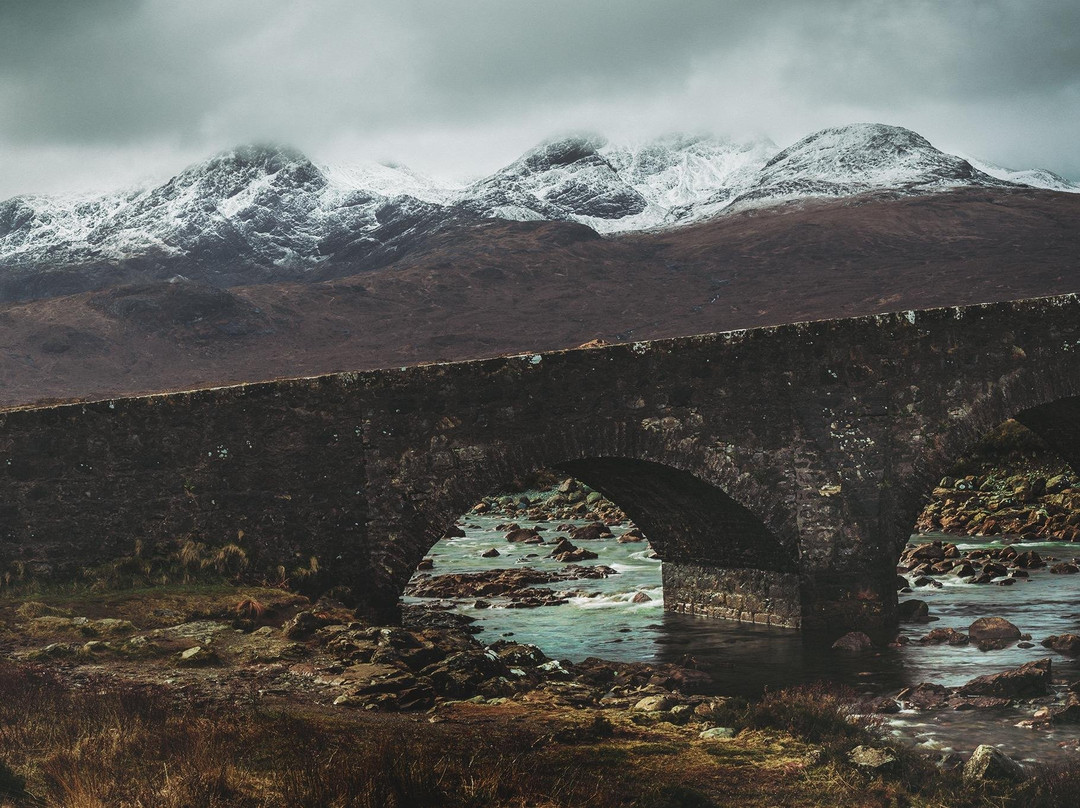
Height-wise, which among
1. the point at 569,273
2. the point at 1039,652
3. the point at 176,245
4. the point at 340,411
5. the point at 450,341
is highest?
the point at 176,245

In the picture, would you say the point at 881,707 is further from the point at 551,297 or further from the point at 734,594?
the point at 551,297

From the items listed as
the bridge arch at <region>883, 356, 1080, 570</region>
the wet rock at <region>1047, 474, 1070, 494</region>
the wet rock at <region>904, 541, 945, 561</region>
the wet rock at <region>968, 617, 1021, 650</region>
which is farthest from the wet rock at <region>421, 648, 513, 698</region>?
the wet rock at <region>1047, 474, 1070, 494</region>

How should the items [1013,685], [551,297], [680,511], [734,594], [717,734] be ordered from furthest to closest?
[551,297]
[734,594]
[680,511]
[1013,685]
[717,734]

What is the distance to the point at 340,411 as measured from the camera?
1291 cm

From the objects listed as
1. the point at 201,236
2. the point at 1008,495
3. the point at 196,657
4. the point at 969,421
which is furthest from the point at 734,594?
the point at 201,236

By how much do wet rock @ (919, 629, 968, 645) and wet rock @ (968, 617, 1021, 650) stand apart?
15 centimetres

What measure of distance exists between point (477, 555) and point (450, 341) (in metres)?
87.0

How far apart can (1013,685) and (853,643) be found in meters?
2.68

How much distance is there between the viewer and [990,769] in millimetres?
8336

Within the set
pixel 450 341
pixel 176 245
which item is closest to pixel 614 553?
pixel 450 341

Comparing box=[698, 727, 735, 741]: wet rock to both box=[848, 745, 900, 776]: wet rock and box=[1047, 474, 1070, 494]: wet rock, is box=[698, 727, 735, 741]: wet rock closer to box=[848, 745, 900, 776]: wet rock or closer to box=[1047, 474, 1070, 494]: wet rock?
box=[848, 745, 900, 776]: wet rock

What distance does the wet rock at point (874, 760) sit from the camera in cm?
834

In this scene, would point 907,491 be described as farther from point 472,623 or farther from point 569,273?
point 569,273

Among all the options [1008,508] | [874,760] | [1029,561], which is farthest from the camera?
[1008,508]
